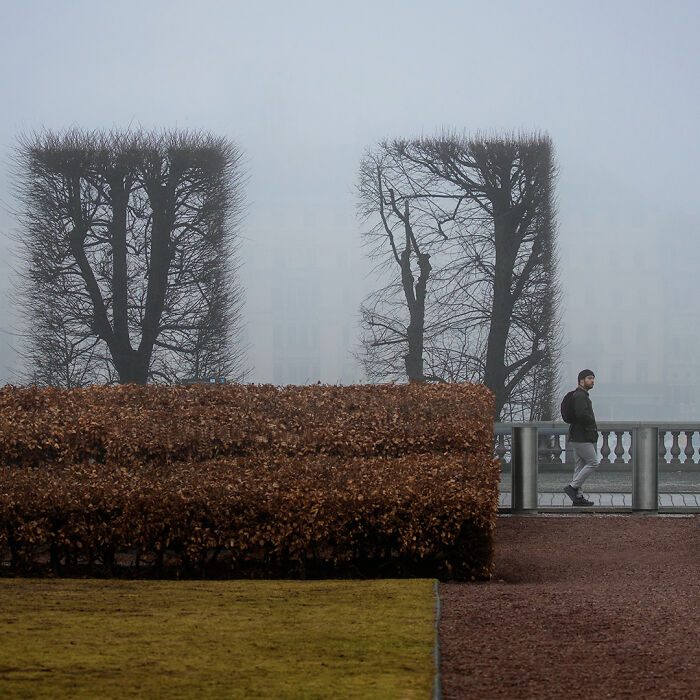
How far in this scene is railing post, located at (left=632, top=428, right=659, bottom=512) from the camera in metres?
12.3

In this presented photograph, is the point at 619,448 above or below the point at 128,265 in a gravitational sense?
below

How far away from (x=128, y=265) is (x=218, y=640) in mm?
16833

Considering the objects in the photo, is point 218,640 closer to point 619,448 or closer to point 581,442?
point 581,442

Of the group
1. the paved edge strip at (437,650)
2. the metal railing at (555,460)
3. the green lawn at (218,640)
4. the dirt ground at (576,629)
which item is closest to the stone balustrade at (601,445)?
the metal railing at (555,460)

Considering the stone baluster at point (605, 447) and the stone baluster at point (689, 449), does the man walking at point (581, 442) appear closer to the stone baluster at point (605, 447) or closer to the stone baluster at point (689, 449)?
the stone baluster at point (605, 447)

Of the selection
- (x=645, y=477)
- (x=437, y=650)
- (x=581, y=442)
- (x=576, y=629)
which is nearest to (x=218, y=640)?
(x=437, y=650)

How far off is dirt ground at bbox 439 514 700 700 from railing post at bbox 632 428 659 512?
3.30 m

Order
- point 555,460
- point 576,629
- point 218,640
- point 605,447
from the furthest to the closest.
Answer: point 605,447 < point 555,460 < point 576,629 < point 218,640

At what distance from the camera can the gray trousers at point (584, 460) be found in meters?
12.2

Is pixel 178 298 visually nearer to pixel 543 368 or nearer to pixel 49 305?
pixel 49 305

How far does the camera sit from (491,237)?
65.6 ft

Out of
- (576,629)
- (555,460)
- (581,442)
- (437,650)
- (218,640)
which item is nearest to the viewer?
(437,650)

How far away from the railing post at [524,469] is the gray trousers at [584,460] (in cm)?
52

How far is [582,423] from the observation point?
12.3 metres
